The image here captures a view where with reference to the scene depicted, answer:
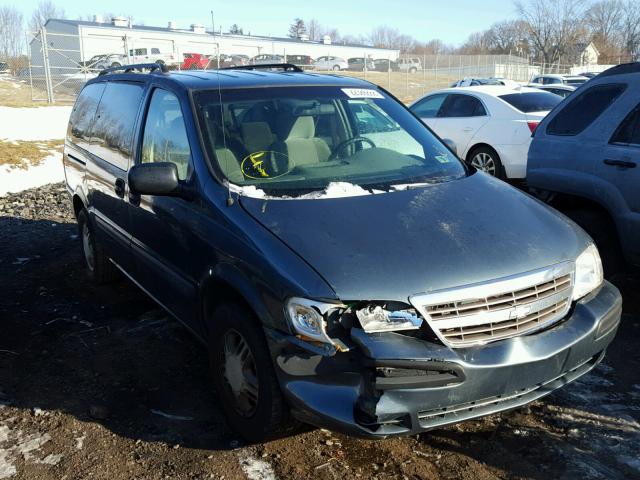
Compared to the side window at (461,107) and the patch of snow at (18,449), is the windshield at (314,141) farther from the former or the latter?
the side window at (461,107)

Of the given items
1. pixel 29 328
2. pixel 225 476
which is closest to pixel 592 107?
pixel 225 476

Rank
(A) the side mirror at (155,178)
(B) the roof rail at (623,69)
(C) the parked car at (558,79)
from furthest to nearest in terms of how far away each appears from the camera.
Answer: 1. (C) the parked car at (558,79)
2. (B) the roof rail at (623,69)
3. (A) the side mirror at (155,178)

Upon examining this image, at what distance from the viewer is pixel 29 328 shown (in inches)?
196

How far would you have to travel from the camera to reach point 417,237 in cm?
305

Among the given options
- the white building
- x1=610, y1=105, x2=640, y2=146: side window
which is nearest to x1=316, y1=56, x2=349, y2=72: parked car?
the white building

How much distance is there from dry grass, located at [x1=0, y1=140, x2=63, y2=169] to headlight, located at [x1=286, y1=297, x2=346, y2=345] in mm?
10502

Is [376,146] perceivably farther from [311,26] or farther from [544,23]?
[311,26]

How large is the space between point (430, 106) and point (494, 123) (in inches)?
69.2

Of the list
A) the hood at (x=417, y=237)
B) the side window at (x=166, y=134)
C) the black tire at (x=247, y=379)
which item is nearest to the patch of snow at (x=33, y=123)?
the side window at (x=166, y=134)

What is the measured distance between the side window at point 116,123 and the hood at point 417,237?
5.73 ft

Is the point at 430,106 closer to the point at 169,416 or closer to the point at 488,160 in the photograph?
the point at 488,160

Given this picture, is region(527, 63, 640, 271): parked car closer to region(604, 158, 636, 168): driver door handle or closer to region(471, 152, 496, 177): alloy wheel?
region(604, 158, 636, 168): driver door handle

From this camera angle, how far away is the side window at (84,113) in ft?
18.7

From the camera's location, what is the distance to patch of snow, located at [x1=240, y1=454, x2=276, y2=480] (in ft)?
10.1
